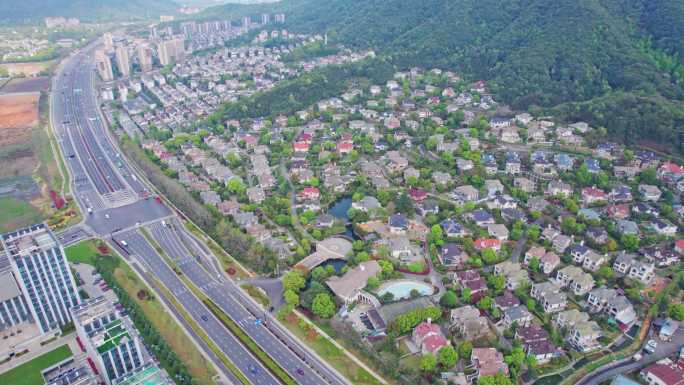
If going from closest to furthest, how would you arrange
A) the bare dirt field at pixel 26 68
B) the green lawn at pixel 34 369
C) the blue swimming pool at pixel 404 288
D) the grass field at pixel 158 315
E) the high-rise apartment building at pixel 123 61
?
the green lawn at pixel 34 369 < the grass field at pixel 158 315 < the blue swimming pool at pixel 404 288 < the bare dirt field at pixel 26 68 < the high-rise apartment building at pixel 123 61

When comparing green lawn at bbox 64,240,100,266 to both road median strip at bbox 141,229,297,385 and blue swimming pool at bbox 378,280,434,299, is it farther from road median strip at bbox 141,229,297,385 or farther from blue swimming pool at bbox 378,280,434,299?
blue swimming pool at bbox 378,280,434,299

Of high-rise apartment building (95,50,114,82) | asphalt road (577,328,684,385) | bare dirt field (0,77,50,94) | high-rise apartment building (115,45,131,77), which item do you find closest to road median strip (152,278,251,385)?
asphalt road (577,328,684,385)

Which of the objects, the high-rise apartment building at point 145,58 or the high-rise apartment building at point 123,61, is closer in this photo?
the high-rise apartment building at point 123,61

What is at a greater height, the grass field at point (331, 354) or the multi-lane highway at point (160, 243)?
the grass field at point (331, 354)

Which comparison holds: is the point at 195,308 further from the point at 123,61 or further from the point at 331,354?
the point at 123,61

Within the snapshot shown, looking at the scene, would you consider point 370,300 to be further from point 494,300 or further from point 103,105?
point 103,105

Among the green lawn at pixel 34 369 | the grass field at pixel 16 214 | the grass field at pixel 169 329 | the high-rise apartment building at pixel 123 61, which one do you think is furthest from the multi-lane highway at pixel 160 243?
the high-rise apartment building at pixel 123 61

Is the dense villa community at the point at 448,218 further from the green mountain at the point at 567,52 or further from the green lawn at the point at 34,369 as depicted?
the green lawn at the point at 34,369
